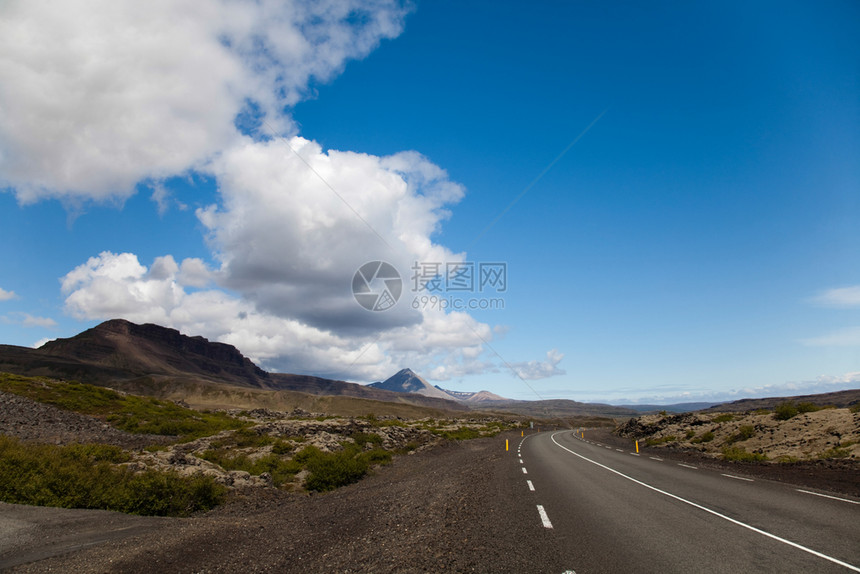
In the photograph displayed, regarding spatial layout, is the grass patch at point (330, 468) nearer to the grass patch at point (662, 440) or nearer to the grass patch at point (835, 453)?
the grass patch at point (835, 453)

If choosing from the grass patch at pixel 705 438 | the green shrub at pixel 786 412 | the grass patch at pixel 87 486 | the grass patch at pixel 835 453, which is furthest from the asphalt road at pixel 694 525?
the grass patch at pixel 705 438

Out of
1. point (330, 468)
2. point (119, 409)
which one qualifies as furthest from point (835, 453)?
point (119, 409)

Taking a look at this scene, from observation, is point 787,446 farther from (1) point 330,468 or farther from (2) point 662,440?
(1) point 330,468

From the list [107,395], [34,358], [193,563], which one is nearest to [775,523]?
[193,563]

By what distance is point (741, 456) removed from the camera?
23.9 m

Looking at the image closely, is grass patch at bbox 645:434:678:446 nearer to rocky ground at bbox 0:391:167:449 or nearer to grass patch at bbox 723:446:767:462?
grass patch at bbox 723:446:767:462

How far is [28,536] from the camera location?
31.7 feet

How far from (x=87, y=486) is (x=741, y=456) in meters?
32.0

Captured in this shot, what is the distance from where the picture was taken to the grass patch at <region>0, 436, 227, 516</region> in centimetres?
1293

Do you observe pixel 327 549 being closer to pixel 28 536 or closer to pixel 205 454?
pixel 28 536

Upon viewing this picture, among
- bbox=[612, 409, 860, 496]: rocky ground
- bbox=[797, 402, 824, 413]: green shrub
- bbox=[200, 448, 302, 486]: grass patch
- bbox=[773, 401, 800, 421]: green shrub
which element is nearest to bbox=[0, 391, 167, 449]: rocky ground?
bbox=[200, 448, 302, 486]: grass patch

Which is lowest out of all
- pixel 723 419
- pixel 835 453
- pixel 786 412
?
pixel 723 419

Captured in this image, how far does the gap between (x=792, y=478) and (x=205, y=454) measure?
1242 inches

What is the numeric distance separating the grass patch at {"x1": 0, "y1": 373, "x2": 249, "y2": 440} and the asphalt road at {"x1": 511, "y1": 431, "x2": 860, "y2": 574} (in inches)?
1406
